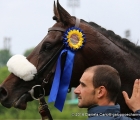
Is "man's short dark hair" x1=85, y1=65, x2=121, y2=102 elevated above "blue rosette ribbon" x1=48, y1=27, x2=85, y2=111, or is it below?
above

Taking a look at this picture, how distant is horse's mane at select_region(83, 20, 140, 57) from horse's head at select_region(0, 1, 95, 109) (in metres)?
0.39

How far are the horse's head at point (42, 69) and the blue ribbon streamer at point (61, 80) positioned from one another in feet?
0.22

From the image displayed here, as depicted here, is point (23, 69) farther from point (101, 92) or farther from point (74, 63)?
point (101, 92)

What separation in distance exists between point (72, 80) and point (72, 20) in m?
0.68

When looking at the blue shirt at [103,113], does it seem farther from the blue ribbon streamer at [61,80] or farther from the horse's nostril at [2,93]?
the horse's nostril at [2,93]

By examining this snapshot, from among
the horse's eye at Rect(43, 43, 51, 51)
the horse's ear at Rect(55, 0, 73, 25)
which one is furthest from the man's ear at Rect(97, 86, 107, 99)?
the horse's ear at Rect(55, 0, 73, 25)

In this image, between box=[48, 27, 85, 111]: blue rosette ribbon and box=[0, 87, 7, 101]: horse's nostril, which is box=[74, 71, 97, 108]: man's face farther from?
box=[0, 87, 7, 101]: horse's nostril

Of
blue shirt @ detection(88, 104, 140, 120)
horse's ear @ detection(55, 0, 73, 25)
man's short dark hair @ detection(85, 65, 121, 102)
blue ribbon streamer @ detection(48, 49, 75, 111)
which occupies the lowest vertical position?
blue ribbon streamer @ detection(48, 49, 75, 111)

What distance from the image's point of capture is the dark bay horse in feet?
13.2

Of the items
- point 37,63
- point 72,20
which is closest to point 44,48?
point 37,63

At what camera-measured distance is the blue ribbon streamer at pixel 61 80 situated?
13.1ft

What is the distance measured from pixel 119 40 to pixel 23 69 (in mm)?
1146

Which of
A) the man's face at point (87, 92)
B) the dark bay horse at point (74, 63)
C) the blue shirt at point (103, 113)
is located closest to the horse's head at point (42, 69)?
the dark bay horse at point (74, 63)

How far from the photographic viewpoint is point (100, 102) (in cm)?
269
